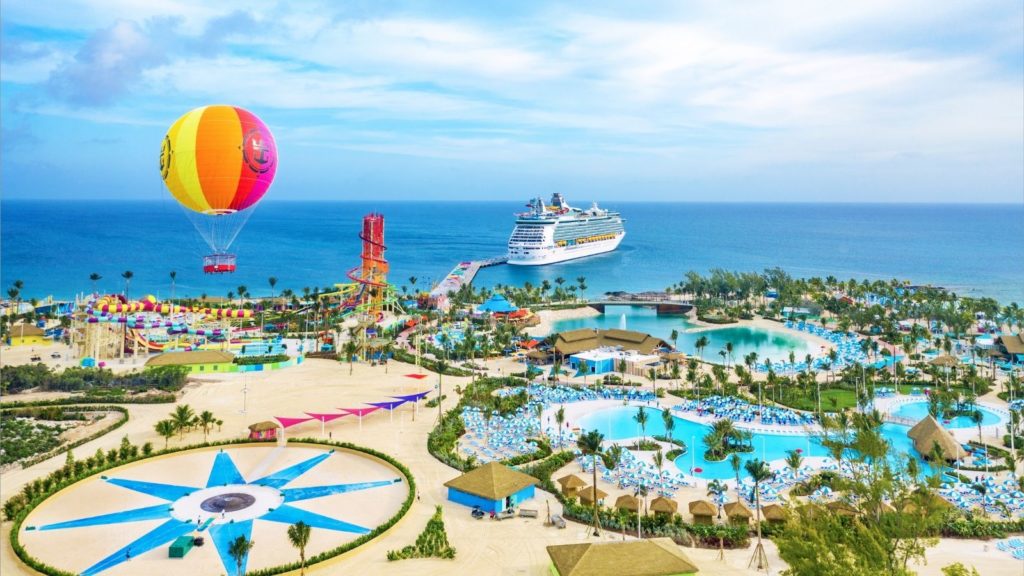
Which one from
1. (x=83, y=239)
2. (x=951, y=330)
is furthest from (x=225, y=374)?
(x=83, y=239)

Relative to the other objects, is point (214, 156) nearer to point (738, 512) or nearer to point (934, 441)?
point (738, 512)

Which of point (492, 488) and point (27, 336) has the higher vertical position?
point (492, 488)

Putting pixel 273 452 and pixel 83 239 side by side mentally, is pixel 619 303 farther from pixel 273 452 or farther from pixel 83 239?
pixel 83 239

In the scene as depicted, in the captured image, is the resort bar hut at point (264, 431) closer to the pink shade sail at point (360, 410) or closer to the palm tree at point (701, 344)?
the pink shade sail at point (360, 410)

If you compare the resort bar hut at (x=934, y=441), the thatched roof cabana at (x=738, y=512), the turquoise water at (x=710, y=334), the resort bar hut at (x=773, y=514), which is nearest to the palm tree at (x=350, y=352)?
the turquoise water at (x=710, y=334)

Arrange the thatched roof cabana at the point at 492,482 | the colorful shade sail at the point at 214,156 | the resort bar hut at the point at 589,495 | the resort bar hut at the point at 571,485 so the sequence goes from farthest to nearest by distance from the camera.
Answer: the colorful shade sail at the point at 214,156, the resort bar hut at the point at 571,485, the resort bar hut at the point at 589,495, the thatched roof cabana at the point at 492,482

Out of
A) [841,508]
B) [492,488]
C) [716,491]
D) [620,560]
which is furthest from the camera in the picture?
[716,491]

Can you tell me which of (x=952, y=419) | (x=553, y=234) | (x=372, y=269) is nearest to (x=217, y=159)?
(x=372, y=269)
